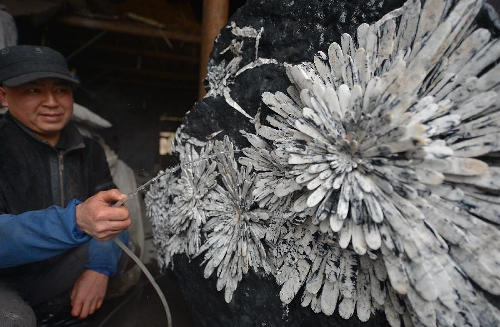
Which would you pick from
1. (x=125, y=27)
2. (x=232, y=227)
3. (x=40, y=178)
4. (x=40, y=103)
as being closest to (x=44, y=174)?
(x=40, y=178)

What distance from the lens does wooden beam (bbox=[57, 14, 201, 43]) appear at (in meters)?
1.55

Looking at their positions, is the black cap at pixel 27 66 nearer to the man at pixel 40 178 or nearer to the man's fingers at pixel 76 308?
the man at pixel 40 178

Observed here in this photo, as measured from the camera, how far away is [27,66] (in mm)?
894

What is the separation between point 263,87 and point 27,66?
2.02 feet

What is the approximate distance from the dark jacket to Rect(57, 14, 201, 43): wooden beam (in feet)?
2.28

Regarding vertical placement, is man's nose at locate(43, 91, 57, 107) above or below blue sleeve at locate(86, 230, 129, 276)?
above

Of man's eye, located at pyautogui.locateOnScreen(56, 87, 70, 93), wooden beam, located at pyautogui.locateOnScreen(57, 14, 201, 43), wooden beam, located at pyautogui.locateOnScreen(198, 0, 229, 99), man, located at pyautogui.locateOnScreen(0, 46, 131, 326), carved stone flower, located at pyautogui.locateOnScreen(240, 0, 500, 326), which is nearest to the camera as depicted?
carved stone flower, located at pyautogui.locateOnScreen(240, 0, 500, 326)

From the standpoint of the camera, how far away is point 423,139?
0.39 meters

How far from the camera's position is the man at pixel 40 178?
34.2 inches

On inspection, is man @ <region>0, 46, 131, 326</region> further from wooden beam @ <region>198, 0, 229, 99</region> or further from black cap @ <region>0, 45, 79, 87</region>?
wooden beam @ <region>198, 0, 229, 99</region>

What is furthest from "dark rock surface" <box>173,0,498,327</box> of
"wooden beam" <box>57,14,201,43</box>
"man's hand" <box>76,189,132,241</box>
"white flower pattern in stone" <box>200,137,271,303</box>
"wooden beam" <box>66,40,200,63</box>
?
"wooden beam" <box>66,40,200,63</box>

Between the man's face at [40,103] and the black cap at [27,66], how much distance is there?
0.11ft

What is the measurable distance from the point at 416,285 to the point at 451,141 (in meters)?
0.17

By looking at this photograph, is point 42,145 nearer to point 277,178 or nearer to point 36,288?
point 36,288
